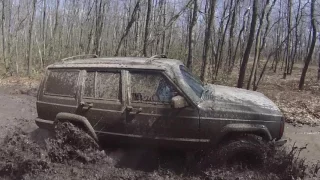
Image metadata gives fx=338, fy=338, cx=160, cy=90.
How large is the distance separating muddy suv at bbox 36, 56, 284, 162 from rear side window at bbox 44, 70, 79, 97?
0.02 metres

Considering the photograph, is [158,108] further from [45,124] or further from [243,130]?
[45,124]

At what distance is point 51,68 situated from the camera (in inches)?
236

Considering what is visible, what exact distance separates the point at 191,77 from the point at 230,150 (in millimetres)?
1460

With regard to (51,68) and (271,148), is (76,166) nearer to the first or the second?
(51,68)

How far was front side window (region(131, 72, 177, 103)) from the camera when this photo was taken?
5145 mm

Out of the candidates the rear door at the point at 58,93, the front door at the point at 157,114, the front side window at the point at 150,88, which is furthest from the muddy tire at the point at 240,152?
the rear door at the point at 58,93

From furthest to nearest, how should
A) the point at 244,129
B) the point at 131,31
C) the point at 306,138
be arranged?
the point at 131,31, the point at 306,138, the point at 244,129

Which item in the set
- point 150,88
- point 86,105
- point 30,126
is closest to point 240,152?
point 150,88

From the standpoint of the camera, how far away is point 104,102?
5348 millimetres

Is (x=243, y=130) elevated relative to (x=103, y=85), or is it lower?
lower

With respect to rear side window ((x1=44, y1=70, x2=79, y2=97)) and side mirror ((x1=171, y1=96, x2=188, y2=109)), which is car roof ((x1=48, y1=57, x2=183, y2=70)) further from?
side mirror ((x1=171, y1=96, x2=188, y2=109))

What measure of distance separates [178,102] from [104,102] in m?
1.26

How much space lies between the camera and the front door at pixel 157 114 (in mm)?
5020

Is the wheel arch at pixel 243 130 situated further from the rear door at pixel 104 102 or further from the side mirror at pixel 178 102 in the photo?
the rear door at pixel 104 102
